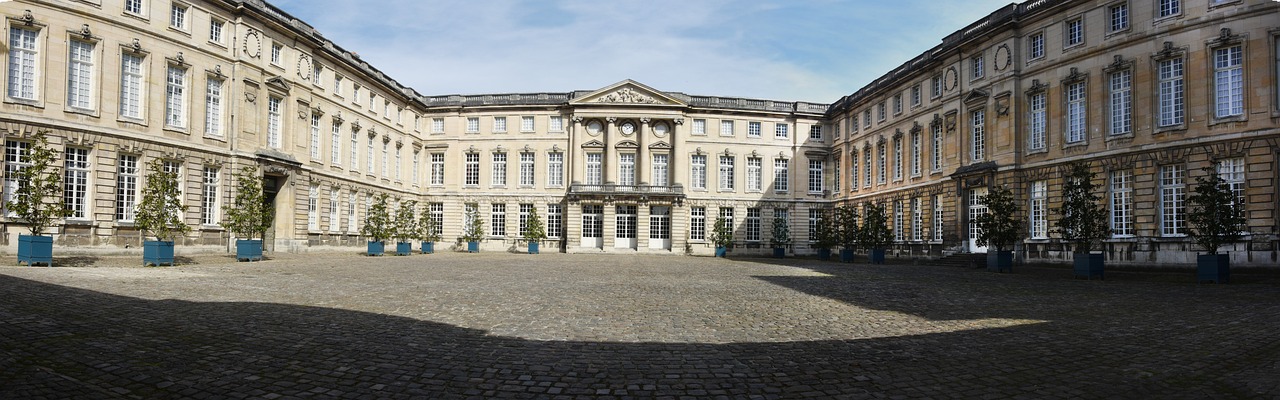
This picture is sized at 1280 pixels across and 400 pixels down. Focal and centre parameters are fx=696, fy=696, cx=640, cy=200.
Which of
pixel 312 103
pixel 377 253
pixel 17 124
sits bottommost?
pixel 377 253

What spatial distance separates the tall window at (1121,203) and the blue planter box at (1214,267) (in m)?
6.56

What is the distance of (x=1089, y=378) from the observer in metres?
5.67

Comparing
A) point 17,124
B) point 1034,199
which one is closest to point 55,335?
point 17,124

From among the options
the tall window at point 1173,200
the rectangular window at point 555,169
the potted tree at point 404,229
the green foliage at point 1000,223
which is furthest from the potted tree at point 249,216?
the tall window at point 1173,200

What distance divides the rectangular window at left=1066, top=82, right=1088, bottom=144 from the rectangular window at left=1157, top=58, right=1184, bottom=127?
2849 mm

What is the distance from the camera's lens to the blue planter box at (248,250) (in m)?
23.0

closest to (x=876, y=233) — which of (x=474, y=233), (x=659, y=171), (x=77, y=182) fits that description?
(x=659, y=171)

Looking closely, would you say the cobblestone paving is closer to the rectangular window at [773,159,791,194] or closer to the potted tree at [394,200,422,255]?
the potted tree at [394,200,422,255]

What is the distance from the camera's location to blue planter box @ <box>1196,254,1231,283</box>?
57.1 feet

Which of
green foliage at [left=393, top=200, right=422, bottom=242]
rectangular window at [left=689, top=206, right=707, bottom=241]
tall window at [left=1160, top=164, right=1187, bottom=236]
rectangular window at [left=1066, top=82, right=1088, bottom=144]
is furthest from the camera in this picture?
rectangular window at [left=689, top=206, right=707, bottom=241]

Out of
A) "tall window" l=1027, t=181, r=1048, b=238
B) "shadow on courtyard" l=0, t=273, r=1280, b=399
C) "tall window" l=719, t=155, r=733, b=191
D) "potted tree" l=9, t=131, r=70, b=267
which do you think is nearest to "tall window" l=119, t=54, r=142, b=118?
"potted tree" l=9, t=131, r=70, b=267

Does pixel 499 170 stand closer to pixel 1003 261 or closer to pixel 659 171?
pixel 659 171

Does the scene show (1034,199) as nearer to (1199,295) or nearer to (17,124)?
(1199,295)

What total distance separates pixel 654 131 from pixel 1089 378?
138ft
